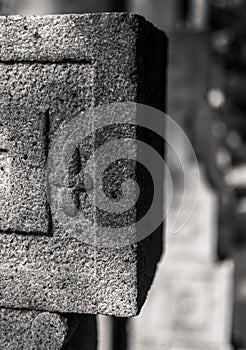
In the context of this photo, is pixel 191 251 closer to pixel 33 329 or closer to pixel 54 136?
pixel 33 329

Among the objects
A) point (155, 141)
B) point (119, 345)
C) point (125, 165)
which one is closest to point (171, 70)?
point (119, 345)

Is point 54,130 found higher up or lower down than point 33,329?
higher up

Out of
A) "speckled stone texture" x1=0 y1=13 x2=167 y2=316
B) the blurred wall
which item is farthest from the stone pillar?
the blurred wall

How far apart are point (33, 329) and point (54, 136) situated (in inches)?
20.8

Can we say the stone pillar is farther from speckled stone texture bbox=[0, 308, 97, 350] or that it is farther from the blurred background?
the blurred background

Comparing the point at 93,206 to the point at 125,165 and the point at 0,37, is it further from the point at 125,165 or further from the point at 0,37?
the point at 0,37

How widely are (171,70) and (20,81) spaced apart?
360cm

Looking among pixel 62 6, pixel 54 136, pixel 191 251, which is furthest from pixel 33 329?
pixel 191 251

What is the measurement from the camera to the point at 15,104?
1.35 m

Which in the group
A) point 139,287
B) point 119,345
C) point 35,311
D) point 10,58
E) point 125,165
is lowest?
point 119,345

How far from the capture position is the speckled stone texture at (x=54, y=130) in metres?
1.30

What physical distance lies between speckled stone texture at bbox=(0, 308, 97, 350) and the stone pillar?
15 millimetres

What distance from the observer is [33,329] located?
1.46m

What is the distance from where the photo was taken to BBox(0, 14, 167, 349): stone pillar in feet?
4.26
